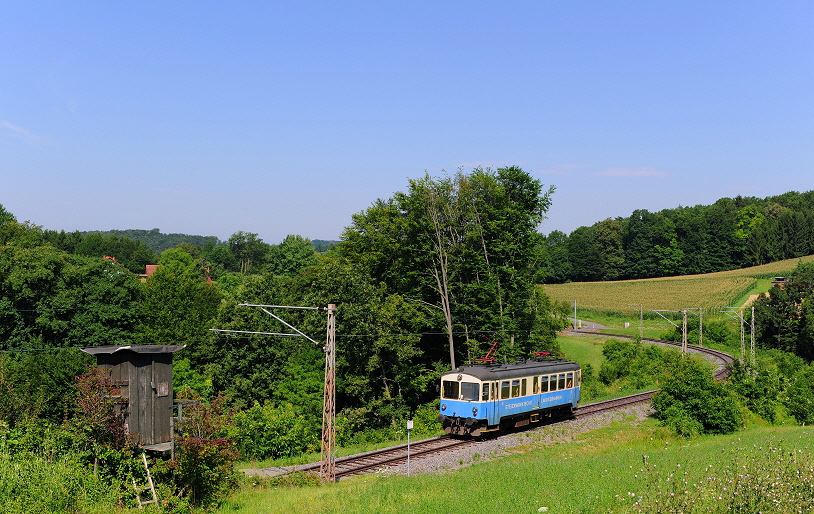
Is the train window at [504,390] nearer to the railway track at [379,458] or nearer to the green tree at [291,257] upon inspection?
the railway track at [379,458]

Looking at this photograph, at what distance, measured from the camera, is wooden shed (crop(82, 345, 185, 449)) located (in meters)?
19.1

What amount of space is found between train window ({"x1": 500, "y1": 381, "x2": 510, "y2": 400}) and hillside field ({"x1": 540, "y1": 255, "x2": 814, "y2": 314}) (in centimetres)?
6293

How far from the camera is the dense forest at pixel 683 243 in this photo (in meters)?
129

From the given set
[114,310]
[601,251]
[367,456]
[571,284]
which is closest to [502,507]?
[367,456]

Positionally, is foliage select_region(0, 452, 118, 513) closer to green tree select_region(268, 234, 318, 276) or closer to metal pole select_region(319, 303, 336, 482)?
metal pole select_region(319, 303, 336, 482)

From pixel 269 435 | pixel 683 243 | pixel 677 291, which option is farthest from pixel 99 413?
pixel 683 243

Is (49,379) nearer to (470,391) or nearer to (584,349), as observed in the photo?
(470,391)

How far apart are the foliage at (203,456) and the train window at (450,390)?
12379mm

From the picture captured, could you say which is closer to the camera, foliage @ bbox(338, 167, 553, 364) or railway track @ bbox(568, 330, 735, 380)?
foliage @ bbox(338, 167, 553, 364)

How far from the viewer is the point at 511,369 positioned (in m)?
31.2

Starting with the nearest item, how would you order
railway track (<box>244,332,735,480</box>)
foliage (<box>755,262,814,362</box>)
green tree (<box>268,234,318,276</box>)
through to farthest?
railway track (<box>244,332,735,480</box>) → foliage (<box>755,262,814,362</box>) → green tree (<box>268,234,318,276</box>)

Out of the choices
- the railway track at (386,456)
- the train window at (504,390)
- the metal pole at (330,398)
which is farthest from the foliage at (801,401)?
the metal pole at (330,398)

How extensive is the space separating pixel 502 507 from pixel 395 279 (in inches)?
1314

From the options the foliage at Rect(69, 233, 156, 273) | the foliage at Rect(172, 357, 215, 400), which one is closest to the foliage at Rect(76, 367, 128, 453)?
the foliage at Rect(172, 357, 215, 400)
